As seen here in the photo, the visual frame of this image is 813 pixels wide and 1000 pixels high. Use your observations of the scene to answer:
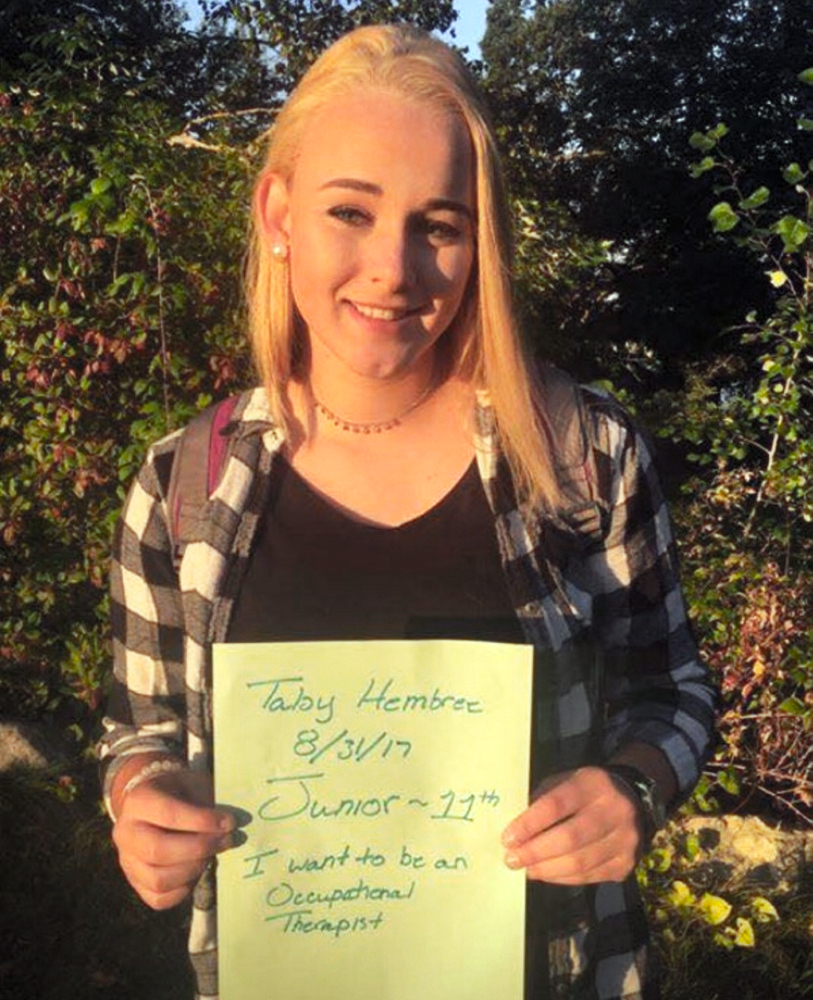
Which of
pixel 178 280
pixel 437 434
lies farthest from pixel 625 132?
pixel 437 434

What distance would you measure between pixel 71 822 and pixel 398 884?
2.71 meters

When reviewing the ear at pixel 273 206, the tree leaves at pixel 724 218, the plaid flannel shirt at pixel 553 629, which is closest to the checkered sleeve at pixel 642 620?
the plaid flannel shirt at pixel 553 629

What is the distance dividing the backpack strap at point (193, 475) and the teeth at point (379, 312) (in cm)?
27

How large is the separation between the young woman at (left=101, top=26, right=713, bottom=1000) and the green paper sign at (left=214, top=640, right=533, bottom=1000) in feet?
0.30

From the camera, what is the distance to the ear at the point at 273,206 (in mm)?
1699

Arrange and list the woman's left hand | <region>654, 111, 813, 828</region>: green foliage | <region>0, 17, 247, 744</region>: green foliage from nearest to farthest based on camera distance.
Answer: the woman's left hand
<region>0, 17, 247, 744</region>: green foliage
<region>654, 111, 813, 828</region>: green foliage

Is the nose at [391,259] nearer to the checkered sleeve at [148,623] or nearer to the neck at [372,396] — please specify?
the neck at [372,396]

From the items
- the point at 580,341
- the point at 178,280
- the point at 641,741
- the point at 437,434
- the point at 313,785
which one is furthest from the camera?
the point at 580,341

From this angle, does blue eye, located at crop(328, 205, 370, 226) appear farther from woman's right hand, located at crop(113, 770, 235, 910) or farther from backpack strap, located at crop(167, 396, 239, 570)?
woman's right hand, located at crop(113, 770, 235, 910)

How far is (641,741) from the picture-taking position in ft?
5.24

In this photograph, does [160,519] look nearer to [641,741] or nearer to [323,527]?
[323,527]

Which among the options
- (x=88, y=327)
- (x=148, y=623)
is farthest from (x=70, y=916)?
(x=148, y=623)

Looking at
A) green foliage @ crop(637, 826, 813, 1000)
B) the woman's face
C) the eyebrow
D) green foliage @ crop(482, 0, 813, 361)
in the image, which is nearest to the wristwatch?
the woman's face

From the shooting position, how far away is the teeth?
1556 millimetres
